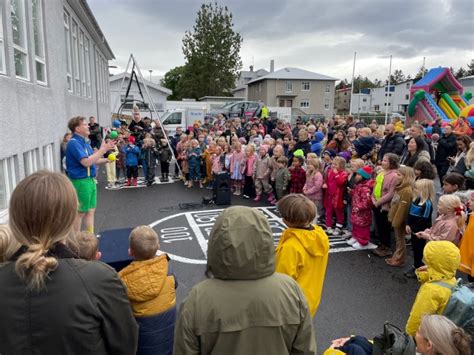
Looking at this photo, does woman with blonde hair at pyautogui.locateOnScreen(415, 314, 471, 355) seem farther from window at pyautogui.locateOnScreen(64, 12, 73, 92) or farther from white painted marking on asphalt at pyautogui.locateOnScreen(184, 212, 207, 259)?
window at pyautogui.locateOnScreen(64, 12, 73, 92)

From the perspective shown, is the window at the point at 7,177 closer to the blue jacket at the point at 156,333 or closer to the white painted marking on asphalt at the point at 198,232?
the white painted marking on asphalt at the point at 198,232

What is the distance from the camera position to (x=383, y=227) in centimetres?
615

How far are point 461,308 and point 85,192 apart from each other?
4887 mm

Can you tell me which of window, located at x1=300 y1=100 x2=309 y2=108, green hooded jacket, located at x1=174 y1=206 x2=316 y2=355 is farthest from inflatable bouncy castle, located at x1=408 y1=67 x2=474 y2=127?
window, located at x1=300 y1=100 x2=309 y2=108

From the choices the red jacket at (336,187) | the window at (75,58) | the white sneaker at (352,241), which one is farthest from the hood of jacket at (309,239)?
the window at (75,58)

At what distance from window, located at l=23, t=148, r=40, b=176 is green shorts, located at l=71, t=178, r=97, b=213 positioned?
2.70 metres

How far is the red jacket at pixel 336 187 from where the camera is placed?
690 cm

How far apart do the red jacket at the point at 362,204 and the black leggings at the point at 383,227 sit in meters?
0.15

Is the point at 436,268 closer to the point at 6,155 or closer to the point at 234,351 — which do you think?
the point at 234,351

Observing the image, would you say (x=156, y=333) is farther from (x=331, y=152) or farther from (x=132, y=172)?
(x=132, y=172)

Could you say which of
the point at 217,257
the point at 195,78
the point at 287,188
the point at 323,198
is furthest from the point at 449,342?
the point at 195,78

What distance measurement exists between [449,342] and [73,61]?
1516cm

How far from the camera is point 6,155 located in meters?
5.98

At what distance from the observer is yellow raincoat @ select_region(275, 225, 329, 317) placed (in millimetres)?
2814
